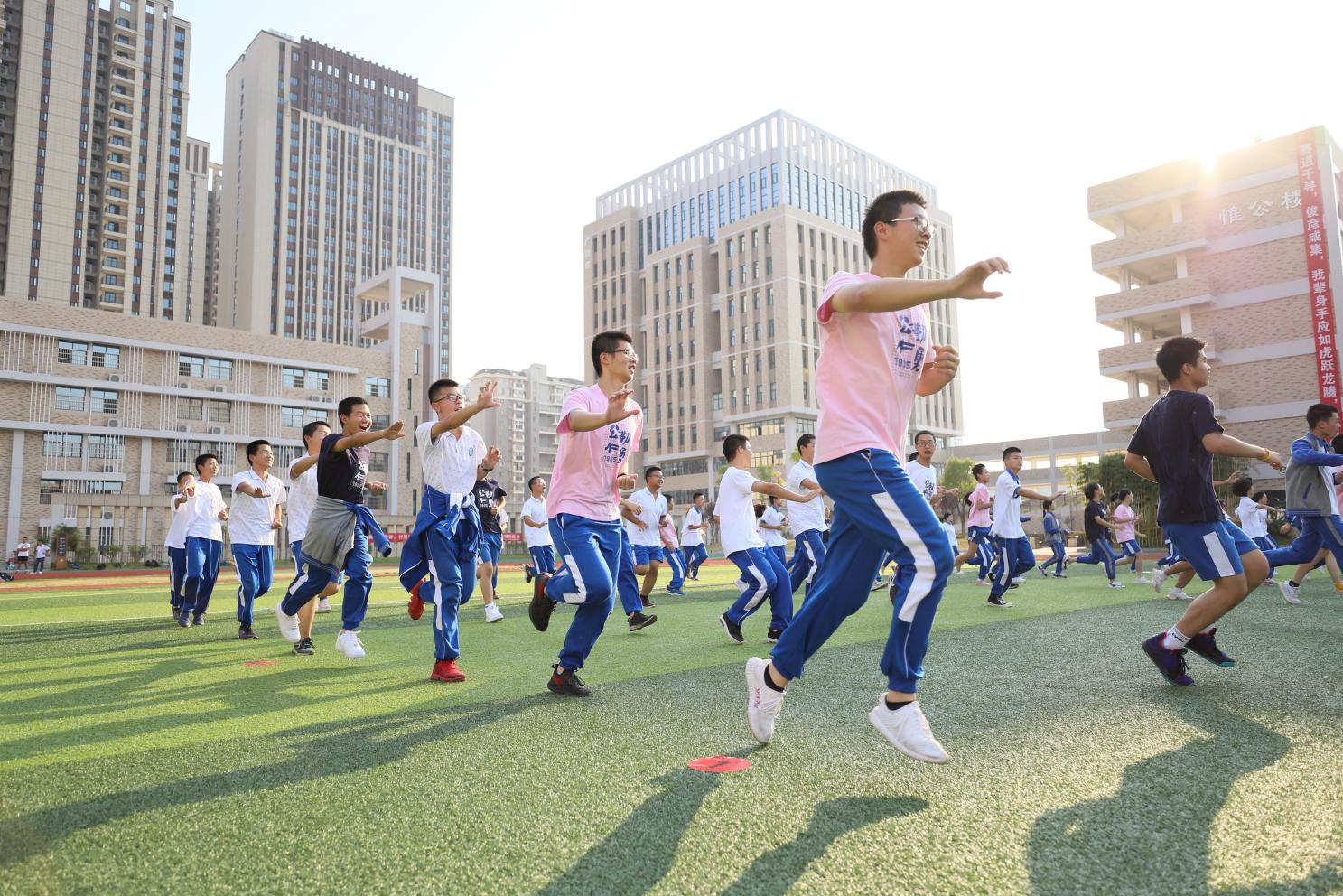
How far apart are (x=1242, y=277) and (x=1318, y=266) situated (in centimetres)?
311

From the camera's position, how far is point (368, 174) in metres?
106

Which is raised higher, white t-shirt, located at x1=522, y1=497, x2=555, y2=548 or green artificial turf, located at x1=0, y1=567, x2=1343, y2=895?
white t-shirt, located at x1=522, y1=497, x2=555, y2=548

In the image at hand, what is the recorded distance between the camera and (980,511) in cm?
1289

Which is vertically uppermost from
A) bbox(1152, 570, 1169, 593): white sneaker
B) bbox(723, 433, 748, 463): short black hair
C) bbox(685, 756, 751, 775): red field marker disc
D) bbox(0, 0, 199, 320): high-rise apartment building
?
bbox(0, 0, 199, 320): high-rise apartment building

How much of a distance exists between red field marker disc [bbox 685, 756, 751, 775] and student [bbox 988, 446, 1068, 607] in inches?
290

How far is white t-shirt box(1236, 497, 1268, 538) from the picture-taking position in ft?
41.7

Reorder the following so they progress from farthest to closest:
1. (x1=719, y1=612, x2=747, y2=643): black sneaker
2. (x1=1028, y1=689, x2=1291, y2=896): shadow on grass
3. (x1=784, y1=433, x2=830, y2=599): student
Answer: (x1=784, y1=433, x2=830, y2=599): student → (x1=719, y1=612, x2=747, y2=643): black sneaker → (x1=1028, y1=689, x2=1291, y2=896): shadow on grass

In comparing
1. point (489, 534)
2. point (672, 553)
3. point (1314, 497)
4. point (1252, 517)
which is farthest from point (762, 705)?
point (1252, 517)

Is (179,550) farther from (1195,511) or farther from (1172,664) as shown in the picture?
(1195,511)

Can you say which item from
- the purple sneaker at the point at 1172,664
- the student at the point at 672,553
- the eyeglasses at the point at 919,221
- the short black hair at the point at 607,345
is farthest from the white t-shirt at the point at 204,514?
the purple sneaker at the point at 1172,664

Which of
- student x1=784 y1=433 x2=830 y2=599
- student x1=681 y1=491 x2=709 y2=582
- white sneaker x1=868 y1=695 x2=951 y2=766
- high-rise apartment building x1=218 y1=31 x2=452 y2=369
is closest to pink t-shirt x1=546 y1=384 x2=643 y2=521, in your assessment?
white sneaker x1=868 y1=695 x2=951 y2=766

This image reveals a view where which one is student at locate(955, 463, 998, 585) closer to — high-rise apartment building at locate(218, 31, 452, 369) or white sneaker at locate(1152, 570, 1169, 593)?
white sneaker at locate(1152, 570, 1169, 593)

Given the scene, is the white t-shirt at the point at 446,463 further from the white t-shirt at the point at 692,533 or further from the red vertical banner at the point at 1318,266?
the red vertical banner at the point at 1318,266

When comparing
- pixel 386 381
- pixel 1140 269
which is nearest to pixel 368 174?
pixel 386 381
